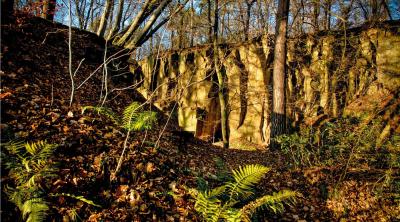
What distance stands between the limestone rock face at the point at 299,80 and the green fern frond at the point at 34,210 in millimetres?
6415

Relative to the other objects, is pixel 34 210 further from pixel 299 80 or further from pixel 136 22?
pixel 299 80

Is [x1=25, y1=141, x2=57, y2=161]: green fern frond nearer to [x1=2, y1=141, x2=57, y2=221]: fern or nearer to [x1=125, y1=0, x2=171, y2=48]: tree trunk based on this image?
[x1=2, y1=141, x2=57, y2=221]: fern

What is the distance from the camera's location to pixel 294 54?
11.6 metres

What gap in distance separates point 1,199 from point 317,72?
1090 centimetres

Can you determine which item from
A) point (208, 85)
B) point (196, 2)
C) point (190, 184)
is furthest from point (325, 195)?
point (196, 2)

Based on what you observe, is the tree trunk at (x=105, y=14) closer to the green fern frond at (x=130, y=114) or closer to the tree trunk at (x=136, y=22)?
the tree trunk at (x=136, y=22)

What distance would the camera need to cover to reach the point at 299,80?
37.2ft

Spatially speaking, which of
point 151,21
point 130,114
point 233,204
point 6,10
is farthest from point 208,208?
point 151,21

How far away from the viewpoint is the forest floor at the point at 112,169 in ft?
9.66

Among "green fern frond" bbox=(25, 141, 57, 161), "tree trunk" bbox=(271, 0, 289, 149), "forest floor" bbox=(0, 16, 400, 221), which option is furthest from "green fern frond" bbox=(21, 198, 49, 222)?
"tree trunk" bbox=(271, 0, 289, 149)

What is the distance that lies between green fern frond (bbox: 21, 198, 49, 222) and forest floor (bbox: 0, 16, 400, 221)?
0.15 m

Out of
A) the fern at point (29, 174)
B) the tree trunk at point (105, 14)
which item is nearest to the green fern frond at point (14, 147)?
the fern at point (29, 174)

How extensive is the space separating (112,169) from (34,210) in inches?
41.3

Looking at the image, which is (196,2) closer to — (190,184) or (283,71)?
(283,71)
